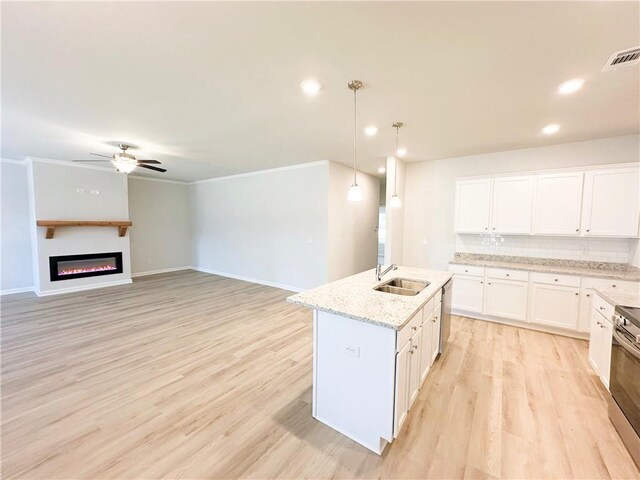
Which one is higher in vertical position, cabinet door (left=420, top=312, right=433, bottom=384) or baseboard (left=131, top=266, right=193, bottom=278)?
cabinet door (left=420, top=312, right=433, bottom=384)

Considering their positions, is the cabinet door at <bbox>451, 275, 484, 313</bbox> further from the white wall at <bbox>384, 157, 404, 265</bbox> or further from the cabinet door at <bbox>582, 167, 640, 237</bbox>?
the cabinet door at <bbox>582, 167, 640, 237</bbox>

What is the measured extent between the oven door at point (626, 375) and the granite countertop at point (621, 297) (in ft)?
0.90

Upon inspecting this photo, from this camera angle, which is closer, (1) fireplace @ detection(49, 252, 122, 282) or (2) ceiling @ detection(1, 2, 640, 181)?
(2) ceiling @ detection(1, 2, 640, 181)

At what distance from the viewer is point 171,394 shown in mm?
2342

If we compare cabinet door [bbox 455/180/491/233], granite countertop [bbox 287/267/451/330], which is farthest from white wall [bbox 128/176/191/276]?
cabinet door [bbox 455/180/491/233]

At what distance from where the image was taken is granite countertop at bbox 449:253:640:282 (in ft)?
10.5

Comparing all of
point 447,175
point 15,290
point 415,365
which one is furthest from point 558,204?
point 15,290

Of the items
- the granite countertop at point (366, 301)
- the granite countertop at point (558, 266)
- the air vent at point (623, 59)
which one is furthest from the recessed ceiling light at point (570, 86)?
the granite countertop at point (558, 266)

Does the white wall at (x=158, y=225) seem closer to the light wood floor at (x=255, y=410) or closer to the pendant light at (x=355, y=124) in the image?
the light wood floor at (x=255, y=410)

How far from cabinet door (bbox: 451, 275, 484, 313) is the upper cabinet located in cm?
83

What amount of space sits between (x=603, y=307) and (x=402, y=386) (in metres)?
2.17

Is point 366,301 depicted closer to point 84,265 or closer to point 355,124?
point 355,124

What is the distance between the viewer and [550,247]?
3.93 meters

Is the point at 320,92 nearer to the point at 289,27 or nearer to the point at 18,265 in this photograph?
the point at 289,27
